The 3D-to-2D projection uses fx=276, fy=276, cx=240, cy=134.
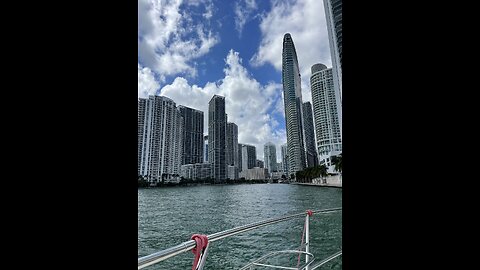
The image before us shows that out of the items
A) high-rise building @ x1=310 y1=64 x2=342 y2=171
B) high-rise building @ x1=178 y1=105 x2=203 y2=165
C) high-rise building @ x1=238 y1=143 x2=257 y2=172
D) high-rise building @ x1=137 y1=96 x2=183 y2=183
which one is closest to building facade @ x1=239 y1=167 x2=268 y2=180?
high-rise building @ x1=238 y1=143 x2=257 y2=172

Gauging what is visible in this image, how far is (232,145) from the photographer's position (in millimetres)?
55281

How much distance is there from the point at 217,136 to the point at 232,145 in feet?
17.9

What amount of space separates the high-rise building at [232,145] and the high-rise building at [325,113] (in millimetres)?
16256

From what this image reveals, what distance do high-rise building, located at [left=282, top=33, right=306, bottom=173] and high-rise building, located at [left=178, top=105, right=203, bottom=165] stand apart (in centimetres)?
2281

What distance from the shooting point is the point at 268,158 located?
258 ft

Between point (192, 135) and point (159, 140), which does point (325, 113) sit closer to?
point (192, 135)

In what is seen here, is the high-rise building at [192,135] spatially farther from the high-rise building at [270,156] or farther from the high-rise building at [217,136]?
the high-rise building at [270,156]

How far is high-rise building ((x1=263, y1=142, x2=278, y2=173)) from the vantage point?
77.8 meters

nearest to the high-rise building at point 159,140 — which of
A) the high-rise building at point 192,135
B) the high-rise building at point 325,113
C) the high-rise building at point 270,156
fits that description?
the high-rise building at point 192,135

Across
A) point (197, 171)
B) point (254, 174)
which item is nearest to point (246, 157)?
point (254, 174)
